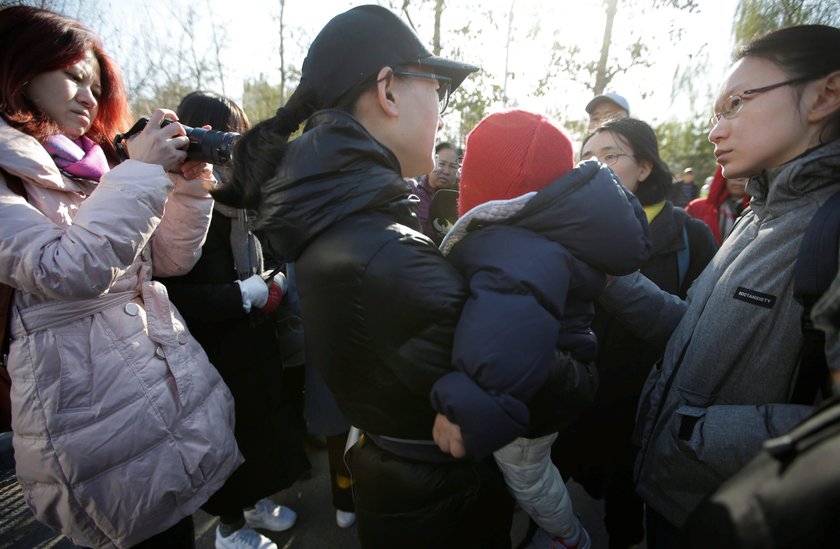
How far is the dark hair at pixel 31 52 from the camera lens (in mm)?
1245

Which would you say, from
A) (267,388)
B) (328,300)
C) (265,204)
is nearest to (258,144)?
(265,204)

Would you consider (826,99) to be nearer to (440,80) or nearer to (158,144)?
(440,80)

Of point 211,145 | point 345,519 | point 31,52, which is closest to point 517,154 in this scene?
point 211,145

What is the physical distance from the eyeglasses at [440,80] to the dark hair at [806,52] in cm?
98

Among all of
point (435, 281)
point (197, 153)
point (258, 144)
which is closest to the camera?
point (435, 281)

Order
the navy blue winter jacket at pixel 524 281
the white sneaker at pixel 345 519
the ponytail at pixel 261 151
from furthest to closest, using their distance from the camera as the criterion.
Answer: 1. the white sneaker at pixel 345 519
2. the ponytail at pixel 261 151
3. the navy blue winter jacket at pixel 524 281

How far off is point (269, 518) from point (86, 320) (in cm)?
171

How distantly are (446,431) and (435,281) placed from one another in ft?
1.21

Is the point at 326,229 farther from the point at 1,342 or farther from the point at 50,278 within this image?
the point at 1,342

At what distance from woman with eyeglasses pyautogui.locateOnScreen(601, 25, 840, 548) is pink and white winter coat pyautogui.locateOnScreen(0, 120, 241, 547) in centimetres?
166

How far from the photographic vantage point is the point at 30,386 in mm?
1210

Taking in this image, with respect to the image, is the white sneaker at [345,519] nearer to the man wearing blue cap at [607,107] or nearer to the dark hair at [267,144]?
the dark hair at [267,144]

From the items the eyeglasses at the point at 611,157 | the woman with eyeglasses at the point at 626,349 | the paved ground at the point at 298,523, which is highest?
the eyeglasses at the point at 611,157

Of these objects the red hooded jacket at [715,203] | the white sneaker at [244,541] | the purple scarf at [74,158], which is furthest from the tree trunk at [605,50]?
the white sneaker at [244,541]
